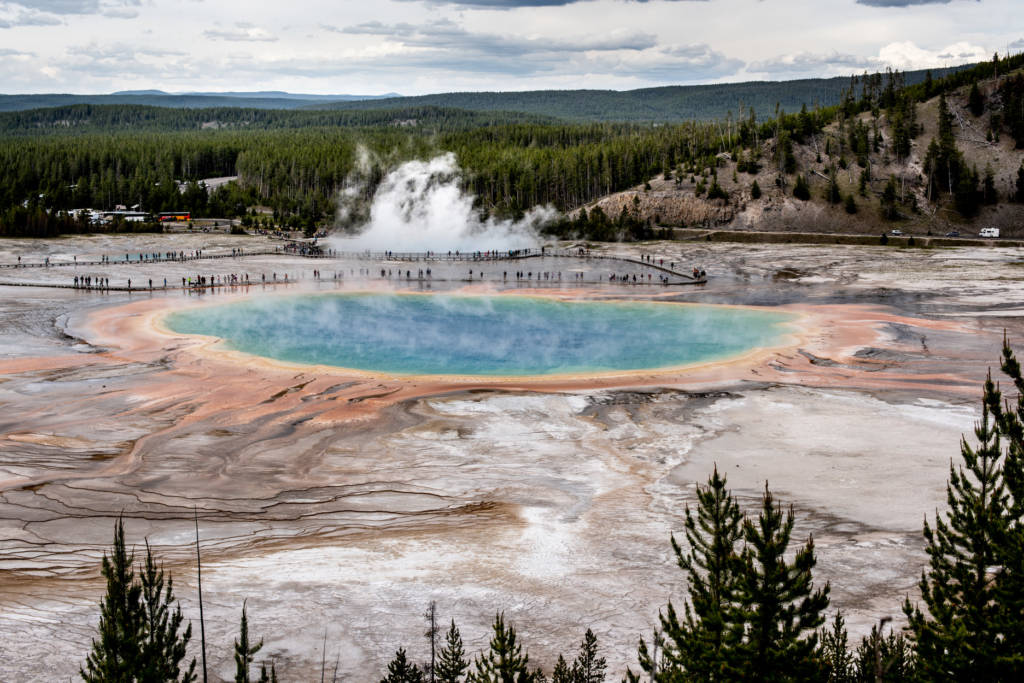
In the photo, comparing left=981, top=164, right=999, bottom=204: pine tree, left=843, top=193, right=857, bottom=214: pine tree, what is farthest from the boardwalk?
left=981, top=164, right=999, bottom=204: pine tree

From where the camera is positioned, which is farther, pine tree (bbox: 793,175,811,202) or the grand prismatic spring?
pine tree (bbox: 793,175,811,202)

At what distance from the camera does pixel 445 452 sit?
2598 centimetres

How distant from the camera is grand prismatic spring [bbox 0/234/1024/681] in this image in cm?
1727

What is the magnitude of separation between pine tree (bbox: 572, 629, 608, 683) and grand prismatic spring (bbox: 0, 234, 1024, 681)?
0.78 metres

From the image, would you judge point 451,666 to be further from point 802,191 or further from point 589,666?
point 802,191

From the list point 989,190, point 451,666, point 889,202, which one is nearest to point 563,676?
point 451,666

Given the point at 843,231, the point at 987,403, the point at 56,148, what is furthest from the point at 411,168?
the point at 987,403

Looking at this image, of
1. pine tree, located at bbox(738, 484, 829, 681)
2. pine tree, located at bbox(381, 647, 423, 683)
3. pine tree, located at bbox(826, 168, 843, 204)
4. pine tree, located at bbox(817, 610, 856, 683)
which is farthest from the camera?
pine tree, located at bbox(826, 168, 843, 204)

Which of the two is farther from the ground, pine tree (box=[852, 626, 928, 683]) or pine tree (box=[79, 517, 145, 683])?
pine tree (box=[79, 517, 145, 683])

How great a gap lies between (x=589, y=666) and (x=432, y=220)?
8935cm

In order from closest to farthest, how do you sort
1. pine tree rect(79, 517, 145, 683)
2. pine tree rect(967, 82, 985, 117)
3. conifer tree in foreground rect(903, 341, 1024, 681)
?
pine tree rect(79, 517, 145, 683)
conifer tree in foreground rect(903, 341, 1024, 681)
pine tree rect(967, 82, 985, 117)

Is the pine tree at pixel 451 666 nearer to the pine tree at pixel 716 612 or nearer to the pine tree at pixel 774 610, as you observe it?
the pine tree at pixel 716 612

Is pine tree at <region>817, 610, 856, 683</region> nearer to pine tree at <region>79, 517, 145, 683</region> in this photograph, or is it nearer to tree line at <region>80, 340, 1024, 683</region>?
tree line at <region>80, 340, 1024, 683</region>

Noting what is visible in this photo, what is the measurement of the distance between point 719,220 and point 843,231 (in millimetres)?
12379
